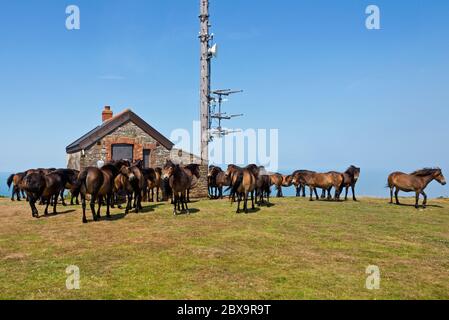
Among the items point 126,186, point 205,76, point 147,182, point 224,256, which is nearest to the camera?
point 224,256

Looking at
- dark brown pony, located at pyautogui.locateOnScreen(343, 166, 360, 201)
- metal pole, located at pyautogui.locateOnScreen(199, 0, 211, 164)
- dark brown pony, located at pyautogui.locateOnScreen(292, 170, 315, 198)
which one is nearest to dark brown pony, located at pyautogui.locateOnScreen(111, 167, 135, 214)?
dark brown pony, located at pyautogui.locateOnScreen(292, 170, 315, 198)

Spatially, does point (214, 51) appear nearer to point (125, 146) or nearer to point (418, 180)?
point (125, 146)

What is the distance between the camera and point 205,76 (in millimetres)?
31422

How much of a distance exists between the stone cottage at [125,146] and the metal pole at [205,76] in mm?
4978

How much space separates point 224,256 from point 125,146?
1740 cm

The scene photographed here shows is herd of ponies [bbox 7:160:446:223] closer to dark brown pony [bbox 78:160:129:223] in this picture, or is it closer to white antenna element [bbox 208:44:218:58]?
dark brown pony [bbox 78:160:129:223]

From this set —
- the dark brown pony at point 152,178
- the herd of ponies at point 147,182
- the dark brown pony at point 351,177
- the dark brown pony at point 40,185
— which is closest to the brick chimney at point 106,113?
the herd of ponies at point 147,182

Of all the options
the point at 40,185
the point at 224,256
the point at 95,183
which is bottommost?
the point at 224,256

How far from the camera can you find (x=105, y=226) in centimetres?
1312

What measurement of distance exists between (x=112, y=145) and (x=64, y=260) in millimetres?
15831

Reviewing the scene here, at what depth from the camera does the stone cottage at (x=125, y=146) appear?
2281cm

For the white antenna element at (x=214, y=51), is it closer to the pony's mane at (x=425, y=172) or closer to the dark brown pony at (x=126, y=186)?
the dark brown pony at (x=126, y=186)

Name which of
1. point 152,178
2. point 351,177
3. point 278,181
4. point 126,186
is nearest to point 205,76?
point 278,181
